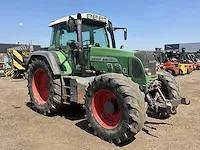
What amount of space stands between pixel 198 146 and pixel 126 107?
55.9 inches

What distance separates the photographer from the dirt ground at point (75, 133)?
445 centimetres

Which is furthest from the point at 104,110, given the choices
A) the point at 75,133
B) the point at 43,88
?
the point at 43,88

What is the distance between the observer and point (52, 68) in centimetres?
621

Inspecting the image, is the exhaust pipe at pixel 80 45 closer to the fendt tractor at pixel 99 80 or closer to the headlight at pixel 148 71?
the fendt tractor at pixel 99 80

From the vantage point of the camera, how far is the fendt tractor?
4.52 m

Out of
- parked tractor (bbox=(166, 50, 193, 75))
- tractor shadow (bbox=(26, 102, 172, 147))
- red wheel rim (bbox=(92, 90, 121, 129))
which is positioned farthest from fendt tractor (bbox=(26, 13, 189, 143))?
parked tractor (bbox=(166, 50, 193, 75))

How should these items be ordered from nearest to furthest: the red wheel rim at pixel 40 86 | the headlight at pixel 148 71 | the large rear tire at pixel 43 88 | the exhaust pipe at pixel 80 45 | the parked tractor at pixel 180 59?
1. the headlight at pixel 148 71
2. the exhaust pipe at pixel 80 45
3. the large rear tire at pixel 43 88
4. the red wheel rim at pixel 40 86
5. the parked tractor at pixel 180 59

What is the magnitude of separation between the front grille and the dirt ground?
4.11 feet

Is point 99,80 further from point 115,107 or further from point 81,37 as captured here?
point 81,37

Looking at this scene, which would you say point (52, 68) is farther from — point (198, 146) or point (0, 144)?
point (198, 146)

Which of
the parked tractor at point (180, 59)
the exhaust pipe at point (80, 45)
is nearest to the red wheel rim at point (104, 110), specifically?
the exhaust pipe at point (80, 45)

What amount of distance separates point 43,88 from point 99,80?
9.40 feet

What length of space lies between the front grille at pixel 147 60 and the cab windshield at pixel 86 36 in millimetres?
1427

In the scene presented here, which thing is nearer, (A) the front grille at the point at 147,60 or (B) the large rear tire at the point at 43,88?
(A) the front grille at the point at 147,60
